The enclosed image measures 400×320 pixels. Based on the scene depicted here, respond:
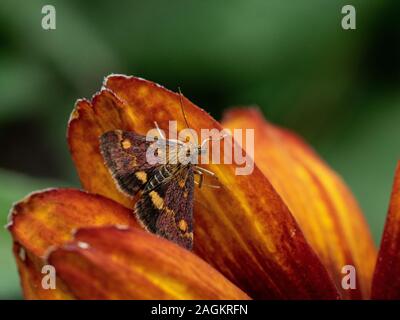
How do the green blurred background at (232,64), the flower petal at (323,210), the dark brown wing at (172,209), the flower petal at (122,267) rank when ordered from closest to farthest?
the flower petal at (122,267) < the dark brown wing at (172,209) < the flower petal at (323,210) < the green blurred background at (232,64)

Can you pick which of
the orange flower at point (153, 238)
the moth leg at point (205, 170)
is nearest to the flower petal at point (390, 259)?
the orange flower at point (153, 238)

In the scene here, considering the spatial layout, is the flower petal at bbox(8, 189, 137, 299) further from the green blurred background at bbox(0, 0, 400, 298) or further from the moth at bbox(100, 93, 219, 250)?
the green blurred background at bbox(0, 0, 400, 298)

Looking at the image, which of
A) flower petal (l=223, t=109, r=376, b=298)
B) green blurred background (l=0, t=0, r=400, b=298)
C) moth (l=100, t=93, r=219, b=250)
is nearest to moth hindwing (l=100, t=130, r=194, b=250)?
moth (l=100, t=93, r=219, b=250)

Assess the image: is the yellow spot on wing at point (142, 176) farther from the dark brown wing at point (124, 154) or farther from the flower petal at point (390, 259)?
the flower petal at point (390, 259)

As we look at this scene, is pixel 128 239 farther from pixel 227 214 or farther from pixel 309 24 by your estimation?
pixel 309 24

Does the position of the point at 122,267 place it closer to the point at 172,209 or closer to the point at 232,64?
the point at 172,209

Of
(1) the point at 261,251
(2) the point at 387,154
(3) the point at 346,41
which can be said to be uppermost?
(3) the point at 346,41

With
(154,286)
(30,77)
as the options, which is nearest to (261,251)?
(154,286)
